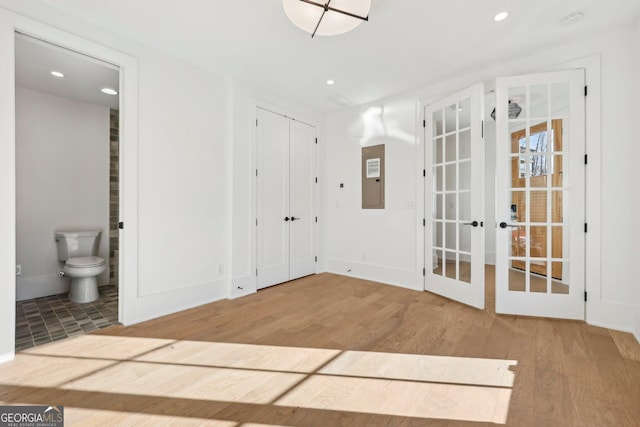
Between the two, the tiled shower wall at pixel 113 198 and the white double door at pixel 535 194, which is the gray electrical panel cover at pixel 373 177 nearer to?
the white double door at pixel 535 194

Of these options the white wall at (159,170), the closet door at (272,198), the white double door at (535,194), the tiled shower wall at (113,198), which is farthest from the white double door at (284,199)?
the white double door at (535,194)

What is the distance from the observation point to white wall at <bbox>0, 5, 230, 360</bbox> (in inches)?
82.4

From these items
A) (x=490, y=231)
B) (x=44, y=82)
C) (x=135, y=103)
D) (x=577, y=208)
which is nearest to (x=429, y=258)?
(x=577, y=208)

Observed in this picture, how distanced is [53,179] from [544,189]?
18.8 ft

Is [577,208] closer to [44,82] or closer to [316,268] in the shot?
[316,268]

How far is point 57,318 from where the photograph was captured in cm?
286

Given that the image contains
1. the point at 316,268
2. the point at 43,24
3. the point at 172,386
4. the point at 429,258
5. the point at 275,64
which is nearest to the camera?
the point at 172,386

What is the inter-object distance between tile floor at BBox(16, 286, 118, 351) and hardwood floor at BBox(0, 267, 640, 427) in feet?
0.70

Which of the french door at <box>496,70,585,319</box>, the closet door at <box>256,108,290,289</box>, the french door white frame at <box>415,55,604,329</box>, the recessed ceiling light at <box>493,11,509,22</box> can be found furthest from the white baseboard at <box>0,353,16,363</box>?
the french door white frame at <box>415,55,604,329</box>

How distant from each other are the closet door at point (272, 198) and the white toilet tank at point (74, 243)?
7.09 ft

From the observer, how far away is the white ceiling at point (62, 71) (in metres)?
2.56

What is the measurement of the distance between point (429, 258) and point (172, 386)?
312 centimetres

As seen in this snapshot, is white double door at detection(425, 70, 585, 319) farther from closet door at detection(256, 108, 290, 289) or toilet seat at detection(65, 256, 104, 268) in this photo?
toilet seat at detection(65, 256, 104, 268)

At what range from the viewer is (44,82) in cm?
327
